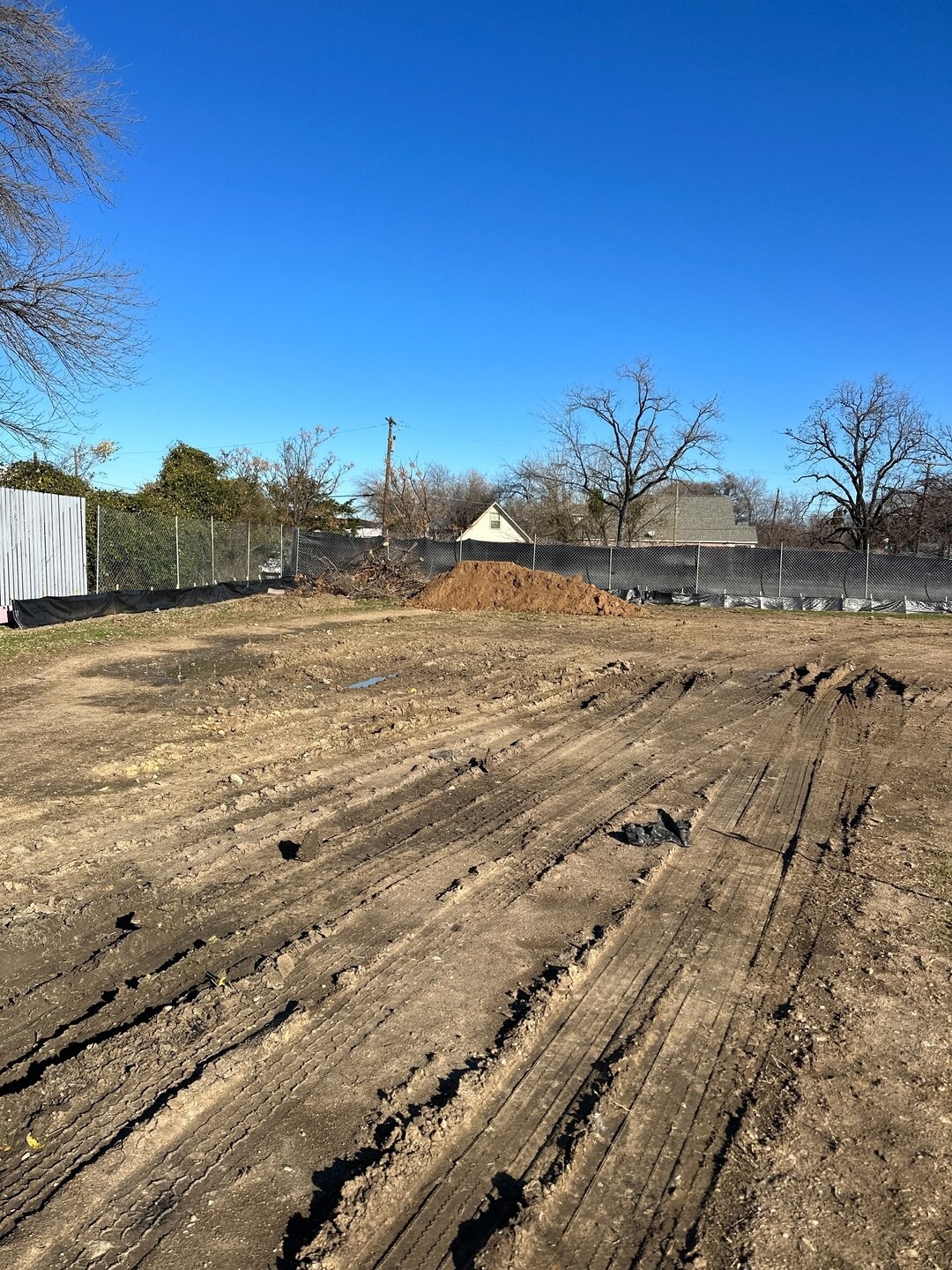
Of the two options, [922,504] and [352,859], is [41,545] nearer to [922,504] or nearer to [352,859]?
[352,859]

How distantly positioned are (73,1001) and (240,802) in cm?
231

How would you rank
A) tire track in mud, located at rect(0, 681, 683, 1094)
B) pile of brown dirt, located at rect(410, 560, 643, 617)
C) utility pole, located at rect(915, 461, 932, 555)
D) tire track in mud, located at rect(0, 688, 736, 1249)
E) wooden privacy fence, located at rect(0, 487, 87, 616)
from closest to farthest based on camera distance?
1. tire track in mud, located at rect(0, 681, 683, 1094)
2. tire track in mud, located at rect(0, 688, 736, 1249)
3. wooden privacy fence, located at rect(0, 487, 87, 616)
4. pile of brown dirt, located at rect(410, 560, 643, 617)
5. utility pole, located at rect(915, 461, 932, 555)

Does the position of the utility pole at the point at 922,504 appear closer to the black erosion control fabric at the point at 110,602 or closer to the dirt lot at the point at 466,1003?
the black erosion control fabric at the point at 110,602

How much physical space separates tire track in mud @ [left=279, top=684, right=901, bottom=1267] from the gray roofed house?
55.0m

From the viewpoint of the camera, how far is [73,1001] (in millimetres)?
3340

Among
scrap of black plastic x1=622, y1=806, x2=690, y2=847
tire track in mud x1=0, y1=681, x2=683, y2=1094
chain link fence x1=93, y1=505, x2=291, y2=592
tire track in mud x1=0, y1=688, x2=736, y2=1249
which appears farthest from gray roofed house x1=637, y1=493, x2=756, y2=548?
scrap of black plastic x1=622, y1=806, x2=690, y2=847

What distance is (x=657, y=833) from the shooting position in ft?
17.2

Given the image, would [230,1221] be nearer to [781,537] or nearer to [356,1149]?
[356,1149]

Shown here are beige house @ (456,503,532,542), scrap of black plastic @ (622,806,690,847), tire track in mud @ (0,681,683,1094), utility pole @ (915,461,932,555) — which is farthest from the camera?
beige house @ (456,503,532,542)

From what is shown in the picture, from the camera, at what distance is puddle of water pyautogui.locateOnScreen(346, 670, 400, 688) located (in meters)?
10.4

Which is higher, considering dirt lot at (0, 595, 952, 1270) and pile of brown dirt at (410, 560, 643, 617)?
pile of brown dirt at (410, 560, 643, 617)

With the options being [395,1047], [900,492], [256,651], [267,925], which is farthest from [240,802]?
[900,492]

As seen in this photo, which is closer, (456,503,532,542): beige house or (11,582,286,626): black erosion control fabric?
(11,582,286,626): black erosion control fabric

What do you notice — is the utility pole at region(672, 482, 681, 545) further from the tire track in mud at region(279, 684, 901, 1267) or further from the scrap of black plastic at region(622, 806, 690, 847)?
the tire track in mud at region(279, 684, 901, 1267)
